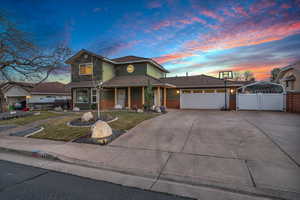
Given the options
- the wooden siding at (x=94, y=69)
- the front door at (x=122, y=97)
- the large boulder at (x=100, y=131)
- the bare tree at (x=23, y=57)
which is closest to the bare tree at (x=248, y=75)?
the front door at (x=122, y=97)

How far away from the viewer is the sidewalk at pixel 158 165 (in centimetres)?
264

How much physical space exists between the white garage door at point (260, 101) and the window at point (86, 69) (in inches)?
658

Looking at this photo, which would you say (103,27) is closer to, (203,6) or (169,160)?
(203,6)

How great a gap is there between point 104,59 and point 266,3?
1370cm

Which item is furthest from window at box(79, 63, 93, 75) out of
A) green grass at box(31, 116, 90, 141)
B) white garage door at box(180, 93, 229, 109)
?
white garage door at box(180, 93, 229, 109)

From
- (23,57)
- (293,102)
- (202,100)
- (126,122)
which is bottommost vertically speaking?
(126,122)

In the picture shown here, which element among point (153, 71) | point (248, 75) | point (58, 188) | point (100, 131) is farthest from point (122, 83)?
point (248, 75)

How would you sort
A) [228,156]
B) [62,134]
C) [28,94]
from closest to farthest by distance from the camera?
[228,156] → [62,134] → [28,94]

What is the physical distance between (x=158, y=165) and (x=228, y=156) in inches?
82.7

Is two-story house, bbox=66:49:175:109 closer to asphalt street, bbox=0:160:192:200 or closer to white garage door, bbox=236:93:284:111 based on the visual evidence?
white garage door, bbox=236:93:284:111

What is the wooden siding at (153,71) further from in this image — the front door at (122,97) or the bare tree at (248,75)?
the bare tree at (248,75)

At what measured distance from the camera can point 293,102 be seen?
487 inches

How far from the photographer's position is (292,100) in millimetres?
12398

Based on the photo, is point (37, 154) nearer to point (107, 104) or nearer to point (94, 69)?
point (107, 104)
